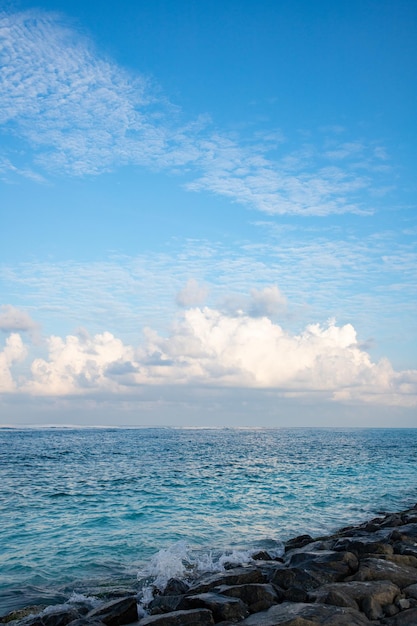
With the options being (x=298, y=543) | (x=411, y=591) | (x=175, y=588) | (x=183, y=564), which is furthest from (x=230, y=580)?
(x=298, y=543)

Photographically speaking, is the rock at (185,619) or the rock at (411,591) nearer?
the rock at (185,619)

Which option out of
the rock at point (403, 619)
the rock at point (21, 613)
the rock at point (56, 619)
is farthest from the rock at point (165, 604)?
the rock at point (403, 619)

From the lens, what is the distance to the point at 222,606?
10055 millimetres

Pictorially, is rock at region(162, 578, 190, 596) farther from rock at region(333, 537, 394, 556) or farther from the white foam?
rock at region(333, 537, 394, 556)

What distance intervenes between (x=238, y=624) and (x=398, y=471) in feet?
140

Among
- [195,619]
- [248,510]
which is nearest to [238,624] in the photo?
[195,619]

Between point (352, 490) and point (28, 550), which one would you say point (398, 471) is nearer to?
point (352, 490)

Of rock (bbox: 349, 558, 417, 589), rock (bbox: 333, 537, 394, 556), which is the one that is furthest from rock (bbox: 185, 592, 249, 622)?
rock (bbox: 333, 537, 394, 556)

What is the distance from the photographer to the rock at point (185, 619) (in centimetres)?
945

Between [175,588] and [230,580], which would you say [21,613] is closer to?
[175,588]

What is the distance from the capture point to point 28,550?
18.0 metres

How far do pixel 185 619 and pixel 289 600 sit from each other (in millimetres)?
2635

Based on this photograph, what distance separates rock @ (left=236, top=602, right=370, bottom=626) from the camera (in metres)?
8.98

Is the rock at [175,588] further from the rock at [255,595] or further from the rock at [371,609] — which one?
the rock at [371,609]
